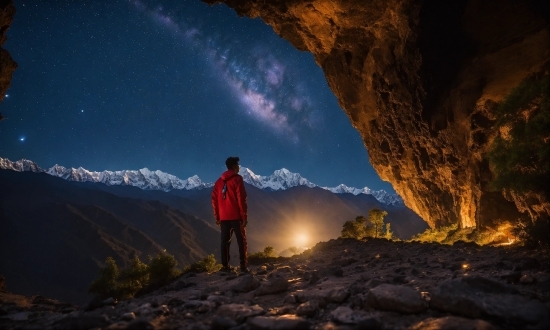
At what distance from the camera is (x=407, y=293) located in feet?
→ 10.6

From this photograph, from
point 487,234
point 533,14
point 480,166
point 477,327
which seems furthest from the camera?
point 480,166

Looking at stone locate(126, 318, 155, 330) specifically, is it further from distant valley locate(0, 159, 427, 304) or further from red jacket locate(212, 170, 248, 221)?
distant valley locate(0, 159, 427, 304)

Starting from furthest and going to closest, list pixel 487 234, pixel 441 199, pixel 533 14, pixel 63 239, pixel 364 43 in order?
pixel 63 239, pixel 441 199, pixel 364 43, pixel 487 234, pixel 533 14

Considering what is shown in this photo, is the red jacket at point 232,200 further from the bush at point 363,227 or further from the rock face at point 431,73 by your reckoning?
the bush at point 363,227

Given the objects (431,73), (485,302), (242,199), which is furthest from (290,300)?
(431,73)

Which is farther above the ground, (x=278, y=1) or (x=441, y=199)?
(x=278, y=1)

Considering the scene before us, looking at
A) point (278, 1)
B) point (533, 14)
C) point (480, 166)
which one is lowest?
point (480, 166)

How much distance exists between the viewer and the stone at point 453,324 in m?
2.43

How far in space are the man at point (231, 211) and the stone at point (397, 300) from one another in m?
4.95

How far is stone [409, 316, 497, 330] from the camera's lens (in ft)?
7.96

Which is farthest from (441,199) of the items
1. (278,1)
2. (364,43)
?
(278,1)

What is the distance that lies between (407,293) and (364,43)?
22.2m

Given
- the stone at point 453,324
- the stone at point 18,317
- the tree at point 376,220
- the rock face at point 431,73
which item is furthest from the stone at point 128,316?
the tree at point 376,220

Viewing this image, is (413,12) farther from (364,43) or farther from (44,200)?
(44,200)
